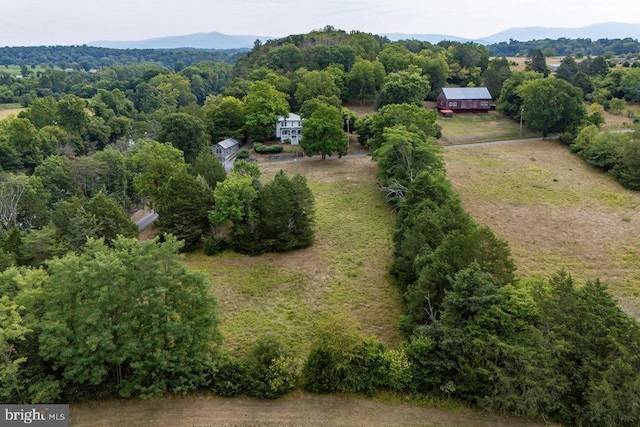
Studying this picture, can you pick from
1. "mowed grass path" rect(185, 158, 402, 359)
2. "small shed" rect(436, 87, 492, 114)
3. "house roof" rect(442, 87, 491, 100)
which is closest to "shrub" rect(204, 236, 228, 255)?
"mowed grass path" rect(185, 158, 402, 359)

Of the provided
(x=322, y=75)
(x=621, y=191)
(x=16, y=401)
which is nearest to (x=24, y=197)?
(x=16, y=401)

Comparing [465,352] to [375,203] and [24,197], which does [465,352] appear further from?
[24,197]

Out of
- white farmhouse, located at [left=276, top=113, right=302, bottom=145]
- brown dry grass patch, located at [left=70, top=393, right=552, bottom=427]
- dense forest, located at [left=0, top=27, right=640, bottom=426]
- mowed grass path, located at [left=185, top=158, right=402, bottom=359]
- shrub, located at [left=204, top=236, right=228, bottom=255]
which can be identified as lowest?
brown dry grass patch, located at [left=70, top=393, right=552, bottom=427]

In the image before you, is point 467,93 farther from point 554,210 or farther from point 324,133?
point 554,210

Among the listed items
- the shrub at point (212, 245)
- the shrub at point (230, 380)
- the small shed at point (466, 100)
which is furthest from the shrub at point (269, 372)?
the small shed at point (466, 100)

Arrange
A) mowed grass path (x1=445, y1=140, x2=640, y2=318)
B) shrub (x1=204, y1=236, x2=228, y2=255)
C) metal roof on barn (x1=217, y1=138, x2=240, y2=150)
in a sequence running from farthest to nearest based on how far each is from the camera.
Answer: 1. metal roof on barn (x1=217, y1=138, x2=240, y2=150)
2. shrub (x1=204, y1=236, x2=228, y2=255)
3. mowed grass path (x1=445, y1=140, x2=640, y2=318)

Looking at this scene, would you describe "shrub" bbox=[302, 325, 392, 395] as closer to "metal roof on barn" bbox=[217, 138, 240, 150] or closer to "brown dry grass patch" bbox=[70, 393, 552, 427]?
"brown dry grass patch" bbox=[70, 393, 552, 427]
